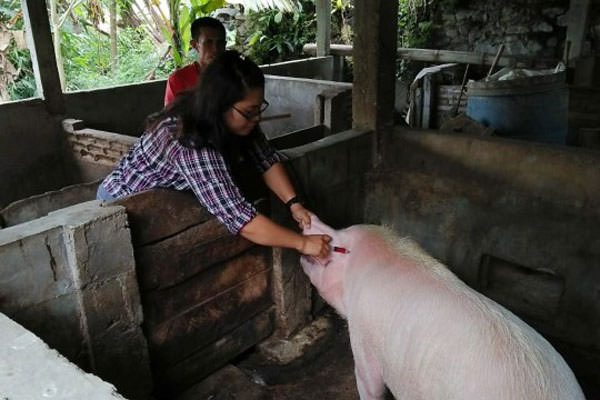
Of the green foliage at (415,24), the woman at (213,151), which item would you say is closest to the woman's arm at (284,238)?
the woman at (213,151)

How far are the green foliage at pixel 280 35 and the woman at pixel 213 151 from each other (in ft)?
24.6

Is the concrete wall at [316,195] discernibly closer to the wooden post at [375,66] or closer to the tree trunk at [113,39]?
the wooden post at [375,66]

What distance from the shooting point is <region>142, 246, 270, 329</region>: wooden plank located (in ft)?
9.11

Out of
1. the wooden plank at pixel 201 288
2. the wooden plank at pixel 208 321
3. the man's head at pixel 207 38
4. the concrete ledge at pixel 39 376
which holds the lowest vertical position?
the wooden plank at pixel 208 321

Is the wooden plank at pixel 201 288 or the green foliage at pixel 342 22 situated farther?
the green foliage at pixel 342 22

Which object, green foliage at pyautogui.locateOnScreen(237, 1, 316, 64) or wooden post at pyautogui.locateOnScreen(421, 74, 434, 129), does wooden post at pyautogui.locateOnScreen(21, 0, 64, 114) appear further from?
green foliage at pyautogui.locateOnScreen(237, 1, 316, 64)

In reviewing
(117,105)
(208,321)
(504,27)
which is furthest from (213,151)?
(504,27)

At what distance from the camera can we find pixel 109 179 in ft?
8.92

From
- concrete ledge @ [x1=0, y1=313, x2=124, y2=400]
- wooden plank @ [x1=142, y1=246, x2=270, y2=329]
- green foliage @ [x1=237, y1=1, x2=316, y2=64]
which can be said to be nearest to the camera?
concrete ledge @ [x1=0, y1=313, x2=124, y2=400]

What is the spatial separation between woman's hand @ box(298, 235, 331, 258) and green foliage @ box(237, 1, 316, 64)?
7.85 meters

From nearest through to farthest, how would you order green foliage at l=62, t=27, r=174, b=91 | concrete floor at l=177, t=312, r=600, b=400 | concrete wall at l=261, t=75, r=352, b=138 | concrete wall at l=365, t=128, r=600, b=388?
1. concrete floor at l=177, t=312, r=600, b=400
2. concrete wall at l=365, t=128, r=600, b=388
3. concrete wall at l=261, t=75, r=352, b=138
4. green foliage at l=62, t=27, r=174, b=91

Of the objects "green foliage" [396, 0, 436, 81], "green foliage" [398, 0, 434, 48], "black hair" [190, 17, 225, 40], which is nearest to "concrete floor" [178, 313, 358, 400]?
"black hair" [190, 17, 225, 40]

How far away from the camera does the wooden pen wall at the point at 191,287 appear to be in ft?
8.75

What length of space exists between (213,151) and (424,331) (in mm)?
1181
